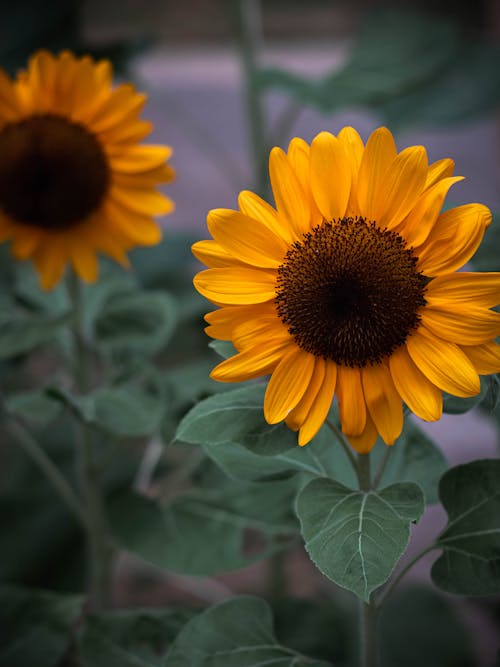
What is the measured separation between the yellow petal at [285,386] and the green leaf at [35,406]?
0.31m

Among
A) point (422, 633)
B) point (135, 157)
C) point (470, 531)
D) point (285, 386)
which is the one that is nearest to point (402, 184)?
point (285, 386)

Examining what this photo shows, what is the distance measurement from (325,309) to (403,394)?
6 cm

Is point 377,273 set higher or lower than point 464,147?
lower

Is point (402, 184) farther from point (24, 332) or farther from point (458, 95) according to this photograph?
point (458, 95)

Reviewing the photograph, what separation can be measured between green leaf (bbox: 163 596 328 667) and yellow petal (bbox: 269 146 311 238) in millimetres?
265

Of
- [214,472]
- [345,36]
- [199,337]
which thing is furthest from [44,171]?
[345,36]

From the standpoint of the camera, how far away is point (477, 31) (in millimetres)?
1483

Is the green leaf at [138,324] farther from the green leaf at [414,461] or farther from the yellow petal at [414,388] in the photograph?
the yellow petal at [414,388]

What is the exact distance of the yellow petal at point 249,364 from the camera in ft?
1.57

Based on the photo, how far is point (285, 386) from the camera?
49cm

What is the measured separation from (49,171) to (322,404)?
1.28ft

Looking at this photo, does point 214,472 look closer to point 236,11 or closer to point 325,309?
point 325,309

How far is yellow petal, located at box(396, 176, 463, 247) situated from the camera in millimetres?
463

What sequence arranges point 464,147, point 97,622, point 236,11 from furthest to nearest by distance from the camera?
point 464,147 → point 236,11 → point 97,622
